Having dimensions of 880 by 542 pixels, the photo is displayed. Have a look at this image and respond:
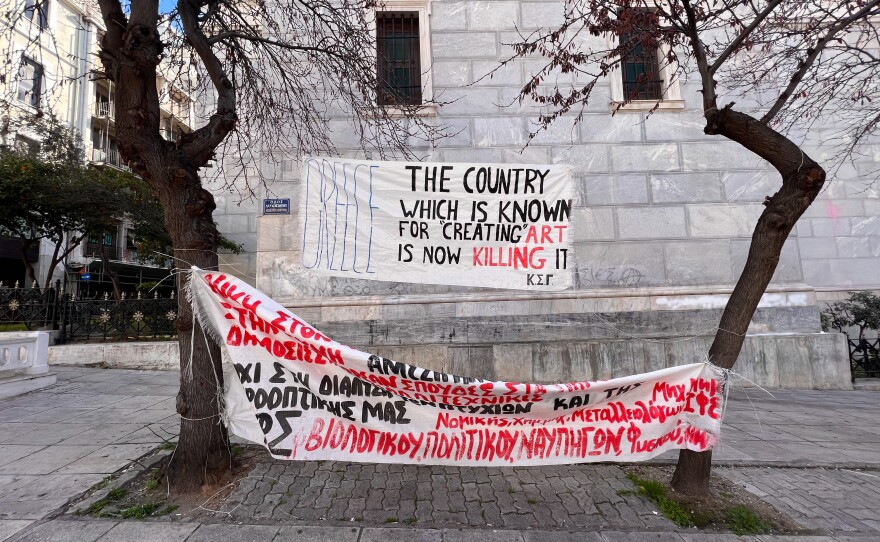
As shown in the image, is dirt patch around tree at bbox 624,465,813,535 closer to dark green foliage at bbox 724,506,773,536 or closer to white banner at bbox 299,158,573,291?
dark green foliage at bbox 724,506,773,536

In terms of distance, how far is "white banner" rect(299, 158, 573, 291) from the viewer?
13.6 ft

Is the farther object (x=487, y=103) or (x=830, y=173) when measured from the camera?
(x=830, y=173)

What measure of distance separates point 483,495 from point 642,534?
1.23 meters

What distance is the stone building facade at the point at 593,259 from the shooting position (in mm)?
7941

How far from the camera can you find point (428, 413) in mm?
3562

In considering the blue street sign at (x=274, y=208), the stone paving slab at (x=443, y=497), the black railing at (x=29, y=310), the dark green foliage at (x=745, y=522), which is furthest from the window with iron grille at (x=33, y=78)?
the dark green foliage at (x=745, y=522)

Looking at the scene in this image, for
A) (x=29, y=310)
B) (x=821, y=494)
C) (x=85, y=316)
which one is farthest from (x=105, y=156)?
(x=821, y=494)

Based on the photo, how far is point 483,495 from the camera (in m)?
3.78

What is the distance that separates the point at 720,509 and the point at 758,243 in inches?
84.5

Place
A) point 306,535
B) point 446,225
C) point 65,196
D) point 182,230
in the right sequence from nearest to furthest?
point 306,535 → point 182,230 → point 446,225 → point 65,196

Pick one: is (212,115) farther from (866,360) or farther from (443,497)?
(866,360)

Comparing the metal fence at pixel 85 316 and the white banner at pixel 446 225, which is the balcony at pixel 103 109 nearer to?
the metal fence at pixel 85 316

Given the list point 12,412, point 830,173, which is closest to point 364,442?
point 12,412

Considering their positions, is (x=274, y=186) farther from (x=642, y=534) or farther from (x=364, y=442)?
(x=642, y=534)
